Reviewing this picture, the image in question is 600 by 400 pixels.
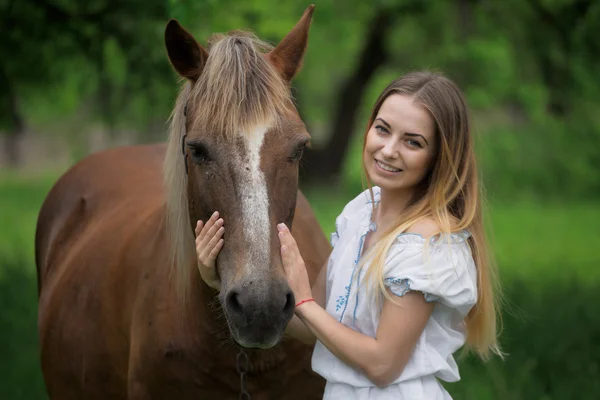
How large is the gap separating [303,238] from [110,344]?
100 centimetres

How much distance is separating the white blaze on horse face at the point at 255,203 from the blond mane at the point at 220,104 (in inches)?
2.5

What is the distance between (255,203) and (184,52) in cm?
71

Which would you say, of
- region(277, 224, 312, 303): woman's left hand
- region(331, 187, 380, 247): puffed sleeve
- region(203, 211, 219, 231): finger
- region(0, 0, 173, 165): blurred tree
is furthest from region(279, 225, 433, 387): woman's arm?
region(0, 0, 173, 165): blurred tree

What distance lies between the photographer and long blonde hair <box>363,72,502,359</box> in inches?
95.4

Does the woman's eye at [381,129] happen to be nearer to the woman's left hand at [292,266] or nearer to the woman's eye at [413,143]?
the woman's eye at [413,143]

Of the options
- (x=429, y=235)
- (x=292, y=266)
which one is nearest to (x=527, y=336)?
(x=429, y=235)

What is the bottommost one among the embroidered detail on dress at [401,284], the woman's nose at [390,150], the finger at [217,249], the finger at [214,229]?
the embroidered detail on dress at [401,284]

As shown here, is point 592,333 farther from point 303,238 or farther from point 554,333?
point 303,238

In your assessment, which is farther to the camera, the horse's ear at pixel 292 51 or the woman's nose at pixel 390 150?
the horse's ear at pixel 292 51

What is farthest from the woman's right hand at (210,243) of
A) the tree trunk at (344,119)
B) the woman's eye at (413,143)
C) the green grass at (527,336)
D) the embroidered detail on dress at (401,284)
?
the tree trunk at (344,119)

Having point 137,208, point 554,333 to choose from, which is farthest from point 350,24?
point 137,208

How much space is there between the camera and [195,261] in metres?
2.91

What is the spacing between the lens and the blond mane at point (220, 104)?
2.49 meters

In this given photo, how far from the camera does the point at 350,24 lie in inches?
506
